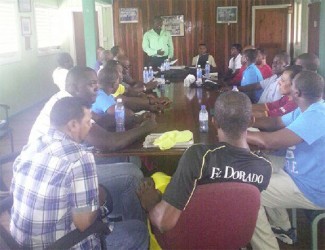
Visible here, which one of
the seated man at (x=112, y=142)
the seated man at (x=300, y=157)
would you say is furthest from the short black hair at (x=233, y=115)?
the seated man at (x=112, y=142)

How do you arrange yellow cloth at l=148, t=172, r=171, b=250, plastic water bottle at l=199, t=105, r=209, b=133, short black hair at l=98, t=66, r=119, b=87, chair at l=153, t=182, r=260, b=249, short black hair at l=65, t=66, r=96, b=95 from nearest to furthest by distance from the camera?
1. chair at l=153, t=182, r=260, b=249
2. yellow cloth at l=148, t=172, r=171, b=250
3. short black hair at l=65, t=66, r=96, b=95
4. plastic water bottle at l=199, t=105, r=209, b=133
5. short black hair at l=98, t=66, r=119, b=87

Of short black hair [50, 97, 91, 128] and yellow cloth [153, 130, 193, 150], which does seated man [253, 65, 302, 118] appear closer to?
yellow cloth [153, 130, 193, 150]

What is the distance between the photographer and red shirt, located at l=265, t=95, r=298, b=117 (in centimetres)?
293

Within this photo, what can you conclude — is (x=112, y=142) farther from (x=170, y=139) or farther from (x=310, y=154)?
(x=310, y=154)

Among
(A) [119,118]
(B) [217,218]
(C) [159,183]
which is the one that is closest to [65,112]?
(C) [159,183]

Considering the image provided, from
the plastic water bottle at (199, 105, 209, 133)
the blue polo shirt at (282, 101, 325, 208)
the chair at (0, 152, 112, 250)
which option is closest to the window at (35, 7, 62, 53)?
the plastic water bottle at (199, 105, 209, 133)

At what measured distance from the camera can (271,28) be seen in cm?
951

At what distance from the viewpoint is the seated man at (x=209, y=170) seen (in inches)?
57.9

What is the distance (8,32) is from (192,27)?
476 cm

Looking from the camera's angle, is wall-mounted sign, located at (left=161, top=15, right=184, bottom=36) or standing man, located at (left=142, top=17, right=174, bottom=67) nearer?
standing man, located at (left=142, top=17, right=174, bottom=67)

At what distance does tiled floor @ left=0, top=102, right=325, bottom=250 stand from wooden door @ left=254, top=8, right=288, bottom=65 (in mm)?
5468

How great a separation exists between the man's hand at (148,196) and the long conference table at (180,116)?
0.60 meters

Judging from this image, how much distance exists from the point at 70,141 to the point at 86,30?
4.74m

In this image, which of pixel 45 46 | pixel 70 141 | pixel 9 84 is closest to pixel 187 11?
pixel 45 46
